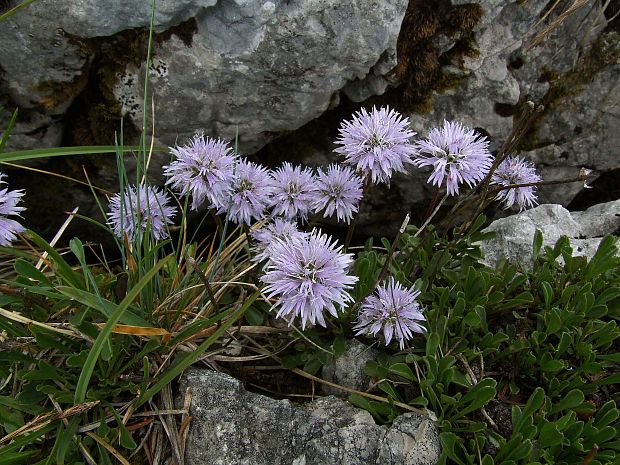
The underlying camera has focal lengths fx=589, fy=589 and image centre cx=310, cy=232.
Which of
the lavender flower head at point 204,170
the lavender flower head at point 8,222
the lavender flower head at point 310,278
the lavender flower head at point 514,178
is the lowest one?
the lavender flower head at point 310,278

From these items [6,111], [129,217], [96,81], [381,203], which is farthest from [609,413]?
[6,111]

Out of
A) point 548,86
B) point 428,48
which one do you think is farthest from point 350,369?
point 548,86

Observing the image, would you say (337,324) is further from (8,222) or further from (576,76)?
(576,76)

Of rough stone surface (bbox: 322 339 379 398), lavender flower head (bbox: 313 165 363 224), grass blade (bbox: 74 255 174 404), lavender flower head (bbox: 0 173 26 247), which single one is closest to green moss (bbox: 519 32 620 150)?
lavender flower head (bbox: 313 165 363 224)

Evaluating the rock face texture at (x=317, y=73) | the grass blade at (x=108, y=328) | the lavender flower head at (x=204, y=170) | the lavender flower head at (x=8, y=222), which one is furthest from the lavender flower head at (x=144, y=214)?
the grass blade at (x=108, y=328)

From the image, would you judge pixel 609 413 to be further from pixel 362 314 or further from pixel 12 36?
pixel 12 36

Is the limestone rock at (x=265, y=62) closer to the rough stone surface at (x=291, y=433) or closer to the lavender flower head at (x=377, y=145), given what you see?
the lavender flower head at (x=377, y=145)

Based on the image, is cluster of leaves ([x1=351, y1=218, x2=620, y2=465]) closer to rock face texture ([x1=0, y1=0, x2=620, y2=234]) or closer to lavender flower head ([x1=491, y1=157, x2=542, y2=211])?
lavender flower head ([x1=491, y1=157, x2=542, y2=211])

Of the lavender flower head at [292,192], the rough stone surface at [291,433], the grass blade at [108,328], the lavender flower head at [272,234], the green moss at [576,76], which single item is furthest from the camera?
the green moss at [576,76]
